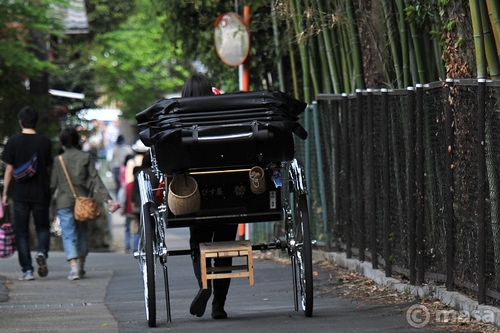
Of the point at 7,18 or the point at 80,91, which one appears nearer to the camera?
the point at 7,18

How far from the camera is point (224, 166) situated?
7234mm

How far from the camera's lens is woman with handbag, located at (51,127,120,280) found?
11859 millimetres

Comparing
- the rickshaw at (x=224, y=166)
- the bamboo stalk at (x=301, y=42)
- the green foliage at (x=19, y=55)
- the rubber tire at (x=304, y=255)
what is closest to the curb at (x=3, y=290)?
the rickshaw at (x=224, y=166)

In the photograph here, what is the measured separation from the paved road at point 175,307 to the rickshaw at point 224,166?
1.05 feet

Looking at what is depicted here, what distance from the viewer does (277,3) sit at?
465 inches

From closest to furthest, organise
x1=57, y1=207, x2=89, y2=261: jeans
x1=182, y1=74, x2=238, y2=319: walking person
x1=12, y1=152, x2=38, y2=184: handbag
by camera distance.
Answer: x1=182, y1=74, x2=238, y2=319: walking person, x1=12, y1=152, x2=38, y2=184: handbag, x1=57, y1=207, x2=89, y2=261: jeans

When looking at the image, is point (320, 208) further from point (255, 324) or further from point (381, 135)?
point (255, 324)

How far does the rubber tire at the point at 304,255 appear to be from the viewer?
7161mm

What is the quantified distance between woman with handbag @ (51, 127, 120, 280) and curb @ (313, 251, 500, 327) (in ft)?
9.37

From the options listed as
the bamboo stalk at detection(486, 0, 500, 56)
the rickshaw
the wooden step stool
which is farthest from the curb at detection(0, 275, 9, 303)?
the bamboo stalk at detection(486, 0, 500, 56)

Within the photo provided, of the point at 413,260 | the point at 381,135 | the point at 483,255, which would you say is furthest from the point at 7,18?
the point at 483,255

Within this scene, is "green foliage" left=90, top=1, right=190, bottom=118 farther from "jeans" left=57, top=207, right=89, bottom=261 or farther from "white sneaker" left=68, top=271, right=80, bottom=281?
"white sneaker" left=68, top=271, right=80, bottom=281

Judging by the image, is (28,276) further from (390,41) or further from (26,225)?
(390,41)

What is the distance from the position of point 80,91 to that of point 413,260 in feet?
75.4
